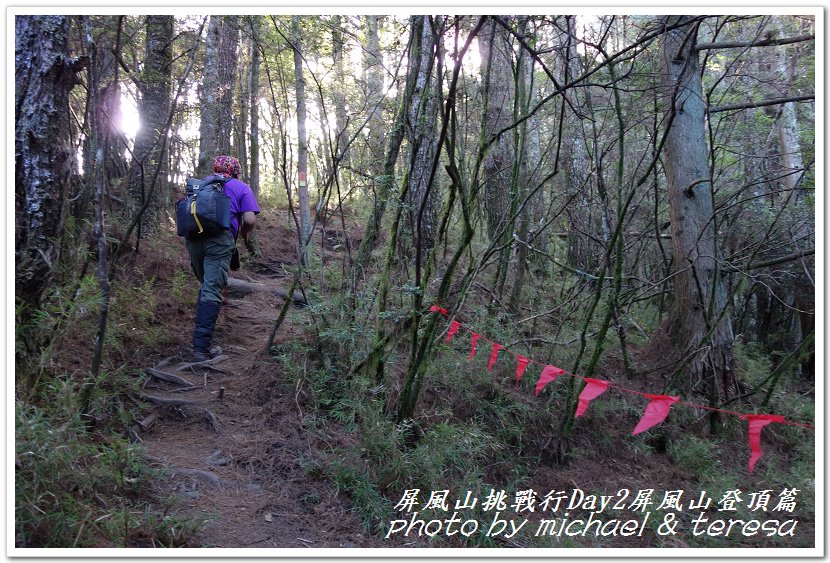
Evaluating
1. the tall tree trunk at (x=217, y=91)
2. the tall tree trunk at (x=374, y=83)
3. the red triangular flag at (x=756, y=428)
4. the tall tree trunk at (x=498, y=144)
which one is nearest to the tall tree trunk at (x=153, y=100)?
the tall tree trunk at (x=217, y=91)

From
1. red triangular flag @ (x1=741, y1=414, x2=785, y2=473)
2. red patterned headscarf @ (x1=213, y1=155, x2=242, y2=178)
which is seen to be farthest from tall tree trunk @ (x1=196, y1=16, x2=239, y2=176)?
red triangular flag @ (x1=741, y1=414, x2=785, y2=473)

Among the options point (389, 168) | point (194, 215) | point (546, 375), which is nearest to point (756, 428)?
point (546, 375)

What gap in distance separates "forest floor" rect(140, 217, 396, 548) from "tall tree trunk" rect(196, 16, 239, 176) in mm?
3536

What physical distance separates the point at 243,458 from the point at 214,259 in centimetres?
210

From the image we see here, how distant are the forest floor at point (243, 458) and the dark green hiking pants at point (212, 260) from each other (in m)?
0.68

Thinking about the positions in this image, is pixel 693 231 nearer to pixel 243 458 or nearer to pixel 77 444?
pixel 243 458

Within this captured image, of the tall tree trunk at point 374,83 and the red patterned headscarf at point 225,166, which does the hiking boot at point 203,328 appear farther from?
the tall tree trunk at point 374,83

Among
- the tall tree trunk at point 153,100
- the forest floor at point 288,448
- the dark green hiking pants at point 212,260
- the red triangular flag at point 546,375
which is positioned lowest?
the forest floor at point 288,448

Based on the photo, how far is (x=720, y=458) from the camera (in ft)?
16.6

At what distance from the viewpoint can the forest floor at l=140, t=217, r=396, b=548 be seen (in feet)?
11.0

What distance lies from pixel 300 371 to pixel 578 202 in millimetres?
5180

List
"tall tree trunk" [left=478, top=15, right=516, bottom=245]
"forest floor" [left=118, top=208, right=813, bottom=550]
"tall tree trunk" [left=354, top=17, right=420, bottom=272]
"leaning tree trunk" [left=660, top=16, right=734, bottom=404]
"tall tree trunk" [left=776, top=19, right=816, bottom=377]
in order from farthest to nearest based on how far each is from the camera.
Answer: "tall tree trunk" [left=478, top=15, right=516, bottom=245] < "leaning tree trunk" [left=660, top=16, right=734, bottom=404] < "tall tree trunk" [left=776, top=19, right=816, bottom=377] < "tall tree trunk" [left=354, top=17, right=420, bottom=272] < "forest floor" [left=118, top=208, right=813, bottom=550]

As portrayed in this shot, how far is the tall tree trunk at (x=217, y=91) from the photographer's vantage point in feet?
26.8

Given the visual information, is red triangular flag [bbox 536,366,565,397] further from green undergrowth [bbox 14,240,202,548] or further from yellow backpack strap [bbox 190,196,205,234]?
yellow backpack strap [bbox 190,196,205,234]
